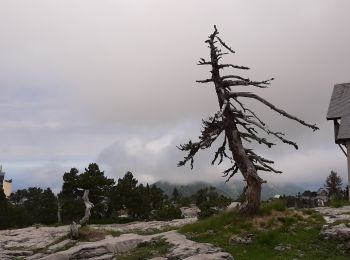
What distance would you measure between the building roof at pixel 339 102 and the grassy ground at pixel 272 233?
2268 cm

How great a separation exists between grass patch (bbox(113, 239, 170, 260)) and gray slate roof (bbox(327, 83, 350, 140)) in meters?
25.7

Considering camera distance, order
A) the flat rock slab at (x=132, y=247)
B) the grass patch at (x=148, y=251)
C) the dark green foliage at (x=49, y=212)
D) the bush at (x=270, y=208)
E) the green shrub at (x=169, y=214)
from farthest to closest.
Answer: the dark green foliage at (x=49, y=212) < the green shrub at (x=169, y=214) < the bush at (x=270, y=208) < the grass patch at (x=148, y=251) < the flat rock slab at (x=132, y=247)

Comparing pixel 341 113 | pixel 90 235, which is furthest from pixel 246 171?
pixel 341 113

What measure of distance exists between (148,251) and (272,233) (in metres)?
5.77

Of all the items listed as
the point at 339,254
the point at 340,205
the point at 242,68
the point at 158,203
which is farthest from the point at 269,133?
the point at 158,203

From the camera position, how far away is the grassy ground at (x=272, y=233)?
1939 centimetres

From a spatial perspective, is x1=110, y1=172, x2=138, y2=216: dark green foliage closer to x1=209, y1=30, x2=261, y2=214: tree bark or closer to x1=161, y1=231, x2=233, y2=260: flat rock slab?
x1=209, y1=30, x2=261, y2=214: tree bark

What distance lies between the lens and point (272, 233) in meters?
21.7

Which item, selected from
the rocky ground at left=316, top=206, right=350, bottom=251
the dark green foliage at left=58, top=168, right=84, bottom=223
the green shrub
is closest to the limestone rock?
the rocky ground at left=316, top=206, right=350, bottom=251

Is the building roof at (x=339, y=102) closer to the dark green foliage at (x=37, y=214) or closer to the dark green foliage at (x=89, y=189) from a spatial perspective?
the dark green foliage at (x=89, y=189)

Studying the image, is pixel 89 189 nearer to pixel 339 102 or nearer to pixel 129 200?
pixel 129 200

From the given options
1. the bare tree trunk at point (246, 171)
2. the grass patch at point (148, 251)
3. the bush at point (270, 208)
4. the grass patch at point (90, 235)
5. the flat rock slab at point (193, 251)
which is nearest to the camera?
the flat rock slab at point (193, 251)

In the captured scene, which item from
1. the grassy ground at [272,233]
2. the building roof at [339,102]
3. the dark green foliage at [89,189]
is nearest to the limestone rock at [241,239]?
the grassy ground at [272,233]

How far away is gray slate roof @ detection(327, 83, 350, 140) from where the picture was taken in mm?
42875
